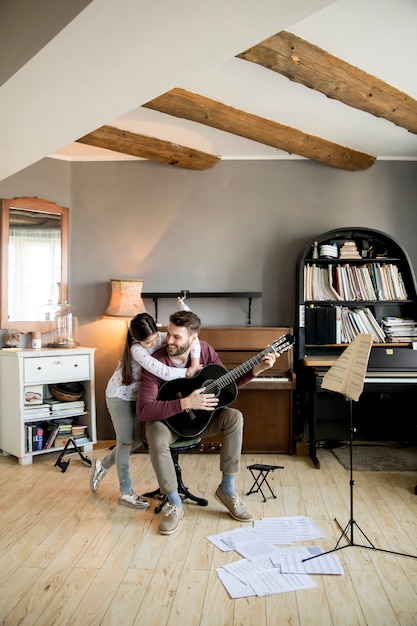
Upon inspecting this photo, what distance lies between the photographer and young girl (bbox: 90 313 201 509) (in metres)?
3.07

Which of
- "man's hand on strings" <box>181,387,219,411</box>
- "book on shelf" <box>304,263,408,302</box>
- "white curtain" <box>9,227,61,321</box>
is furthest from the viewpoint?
"white curtain" <box>9,227,61,321</box>

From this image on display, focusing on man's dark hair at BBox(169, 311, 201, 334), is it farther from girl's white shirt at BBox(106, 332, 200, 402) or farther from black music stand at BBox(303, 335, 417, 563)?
black music stand at BBox(303, 335, 417, 563)

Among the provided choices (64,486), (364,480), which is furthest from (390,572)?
(64,486)

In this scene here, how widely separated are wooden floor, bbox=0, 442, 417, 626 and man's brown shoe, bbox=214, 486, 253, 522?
6 centimetres

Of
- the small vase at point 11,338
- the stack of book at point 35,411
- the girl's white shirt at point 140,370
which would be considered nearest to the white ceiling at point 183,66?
the girl's white shirt at point 140,370

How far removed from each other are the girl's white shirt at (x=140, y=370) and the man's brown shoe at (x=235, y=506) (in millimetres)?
720

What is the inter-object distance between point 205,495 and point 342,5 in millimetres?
2768

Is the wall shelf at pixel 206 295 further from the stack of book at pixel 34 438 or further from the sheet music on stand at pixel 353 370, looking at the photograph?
the sheet music on stand at pixel 353 370

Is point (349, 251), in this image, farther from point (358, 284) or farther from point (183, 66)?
point (183, 66)

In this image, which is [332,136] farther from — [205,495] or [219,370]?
[205,495]

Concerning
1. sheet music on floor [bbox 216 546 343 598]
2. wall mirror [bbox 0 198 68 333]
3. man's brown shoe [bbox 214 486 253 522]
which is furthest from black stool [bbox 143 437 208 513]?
wall mirror [bbox 0 198 68 333]

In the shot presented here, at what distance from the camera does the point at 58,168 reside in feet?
15.5

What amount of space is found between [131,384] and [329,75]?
81.9 inches

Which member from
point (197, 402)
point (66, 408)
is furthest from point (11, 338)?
point (197, 402)
